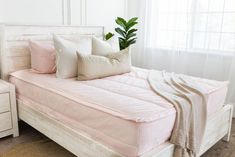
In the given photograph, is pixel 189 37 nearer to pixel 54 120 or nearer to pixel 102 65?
pixel 102 65

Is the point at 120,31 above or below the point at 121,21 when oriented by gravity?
below

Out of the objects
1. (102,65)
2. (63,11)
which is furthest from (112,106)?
(63,11)

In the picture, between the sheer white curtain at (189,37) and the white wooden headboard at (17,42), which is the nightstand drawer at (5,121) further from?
the sheer white curtain at (189,37)

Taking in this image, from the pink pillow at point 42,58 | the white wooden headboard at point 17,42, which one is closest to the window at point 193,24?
the white wooden headboard at point 17,42

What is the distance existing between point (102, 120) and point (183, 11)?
7.76 feet

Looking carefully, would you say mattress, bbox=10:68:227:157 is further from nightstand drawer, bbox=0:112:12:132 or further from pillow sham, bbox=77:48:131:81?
nightstand drawer, bbox=0:112:12:132

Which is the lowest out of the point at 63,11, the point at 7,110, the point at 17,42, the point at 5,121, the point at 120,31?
the point at 5,121

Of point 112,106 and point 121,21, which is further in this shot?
point 121,21

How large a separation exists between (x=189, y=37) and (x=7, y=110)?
248 centimetres

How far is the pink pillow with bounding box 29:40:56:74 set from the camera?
237 centimetres

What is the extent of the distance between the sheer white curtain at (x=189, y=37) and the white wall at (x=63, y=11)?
0.50 m

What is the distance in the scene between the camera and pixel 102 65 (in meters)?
2.25

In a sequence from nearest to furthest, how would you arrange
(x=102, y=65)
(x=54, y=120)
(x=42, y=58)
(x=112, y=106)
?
(x=112, y=106), (x=54, y=120), (x=102, y=65), (x=42, y=58)

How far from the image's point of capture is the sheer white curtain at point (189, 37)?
2875 mm
